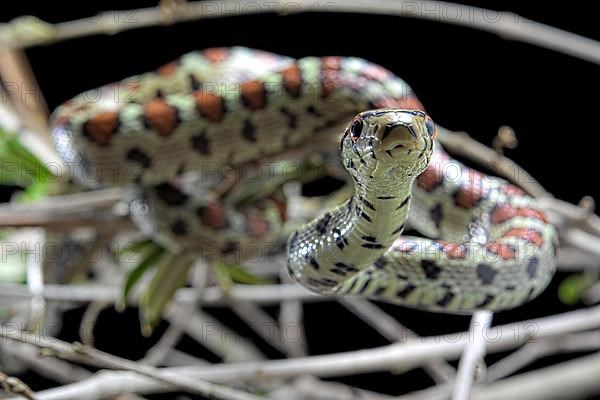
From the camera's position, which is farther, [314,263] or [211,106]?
[211,106]

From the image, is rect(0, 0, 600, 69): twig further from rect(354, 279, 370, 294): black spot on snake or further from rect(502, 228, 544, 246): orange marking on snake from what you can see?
rect(354, 279, 370, 294): black spot on snake

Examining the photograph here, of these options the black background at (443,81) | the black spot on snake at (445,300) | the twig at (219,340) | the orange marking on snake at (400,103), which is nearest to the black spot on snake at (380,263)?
the black spot on snake at (445,300)

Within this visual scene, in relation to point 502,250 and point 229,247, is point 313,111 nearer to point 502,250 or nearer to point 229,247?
point 229,247

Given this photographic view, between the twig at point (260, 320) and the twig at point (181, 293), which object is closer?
the twig at point (181, 293)

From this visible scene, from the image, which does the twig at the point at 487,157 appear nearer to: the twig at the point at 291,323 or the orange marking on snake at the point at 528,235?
the orange marking on snake at the point at 528,235

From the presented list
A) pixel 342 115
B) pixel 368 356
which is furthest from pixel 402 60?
pixel 368 356

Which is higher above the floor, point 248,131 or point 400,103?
point 400,103

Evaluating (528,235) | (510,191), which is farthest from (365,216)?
(510,191)
